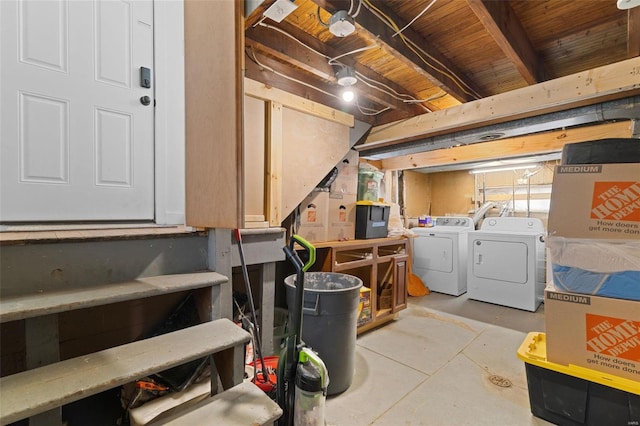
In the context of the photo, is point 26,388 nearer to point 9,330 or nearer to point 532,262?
point 9,330

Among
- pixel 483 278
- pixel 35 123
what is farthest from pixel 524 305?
pixel 35 123

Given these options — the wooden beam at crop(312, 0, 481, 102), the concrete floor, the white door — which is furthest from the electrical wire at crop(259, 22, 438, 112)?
the concrete floor

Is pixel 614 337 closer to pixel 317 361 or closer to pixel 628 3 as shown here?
pixel 317 361

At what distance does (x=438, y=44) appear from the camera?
2150 mm

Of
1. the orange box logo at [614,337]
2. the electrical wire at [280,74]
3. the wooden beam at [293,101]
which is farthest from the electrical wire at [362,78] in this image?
the orange box logo at [614,337]

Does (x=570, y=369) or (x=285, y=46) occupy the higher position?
(x=285, y=46)

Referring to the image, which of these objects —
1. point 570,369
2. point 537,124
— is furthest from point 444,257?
point 570,369

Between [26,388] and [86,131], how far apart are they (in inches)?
64.9

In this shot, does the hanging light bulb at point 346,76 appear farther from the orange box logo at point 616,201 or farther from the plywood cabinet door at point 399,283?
the plywood cabinet door at point 399,283

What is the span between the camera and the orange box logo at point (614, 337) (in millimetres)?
1341

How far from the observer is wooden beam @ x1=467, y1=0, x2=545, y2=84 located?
1528 mm

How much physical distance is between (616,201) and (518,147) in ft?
6.80

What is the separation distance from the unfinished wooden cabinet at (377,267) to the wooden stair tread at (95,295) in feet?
4.09

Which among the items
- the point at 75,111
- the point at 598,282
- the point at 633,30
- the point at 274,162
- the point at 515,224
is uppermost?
the point at 633,30
